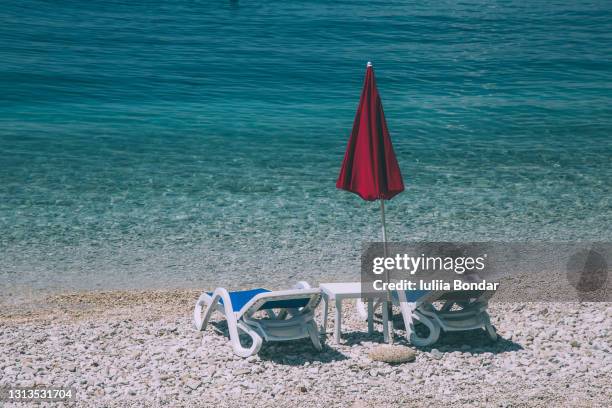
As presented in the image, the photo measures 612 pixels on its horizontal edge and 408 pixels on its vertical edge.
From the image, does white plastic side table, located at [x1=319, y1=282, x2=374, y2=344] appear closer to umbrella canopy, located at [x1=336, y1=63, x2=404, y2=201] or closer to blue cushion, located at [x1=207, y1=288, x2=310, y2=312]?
blue cushion, located at [x1=207, y1=288, x2=310, y2=312]

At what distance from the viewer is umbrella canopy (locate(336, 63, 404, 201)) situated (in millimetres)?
8328

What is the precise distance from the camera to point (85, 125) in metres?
25.8

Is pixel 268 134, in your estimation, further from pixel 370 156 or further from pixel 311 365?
pixel 311 365

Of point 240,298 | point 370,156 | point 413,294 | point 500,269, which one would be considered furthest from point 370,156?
point 500,269

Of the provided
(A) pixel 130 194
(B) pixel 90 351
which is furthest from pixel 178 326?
(A) pixel 130 194

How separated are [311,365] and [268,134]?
679 inches

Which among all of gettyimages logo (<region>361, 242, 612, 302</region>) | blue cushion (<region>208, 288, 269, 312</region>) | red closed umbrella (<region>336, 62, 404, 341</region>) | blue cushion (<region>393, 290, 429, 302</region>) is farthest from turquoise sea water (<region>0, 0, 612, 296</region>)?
red closed umbrella (<region>336, 62, 404, 341</region>)

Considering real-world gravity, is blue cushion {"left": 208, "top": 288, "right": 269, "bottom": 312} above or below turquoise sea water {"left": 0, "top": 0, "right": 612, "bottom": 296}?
above

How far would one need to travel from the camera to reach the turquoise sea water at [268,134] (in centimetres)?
1386

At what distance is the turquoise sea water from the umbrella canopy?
13.2 feet

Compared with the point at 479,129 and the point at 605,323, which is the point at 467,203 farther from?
the point at 479,129

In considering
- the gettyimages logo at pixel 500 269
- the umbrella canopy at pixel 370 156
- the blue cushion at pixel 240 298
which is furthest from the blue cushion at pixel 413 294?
the blue cushion at pixel 240 298

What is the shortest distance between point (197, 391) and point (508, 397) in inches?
107

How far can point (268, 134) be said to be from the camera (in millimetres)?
24875
